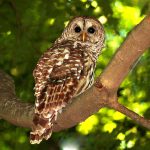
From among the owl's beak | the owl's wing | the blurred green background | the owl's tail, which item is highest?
the owl's wing

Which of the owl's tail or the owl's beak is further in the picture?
the owl's beak

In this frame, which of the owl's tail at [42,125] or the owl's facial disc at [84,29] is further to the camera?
the owl's facial disc at [84,29]

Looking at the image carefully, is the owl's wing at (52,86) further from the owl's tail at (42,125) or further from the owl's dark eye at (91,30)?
the owl's dark eye at (91,30)

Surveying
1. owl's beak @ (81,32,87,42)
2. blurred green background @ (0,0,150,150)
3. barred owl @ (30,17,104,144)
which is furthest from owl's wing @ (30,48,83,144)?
blurred green background @ (0,0,150,150)

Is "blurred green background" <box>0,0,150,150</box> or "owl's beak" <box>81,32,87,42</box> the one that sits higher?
"owl's beak" <box>81,32,87,42</box>

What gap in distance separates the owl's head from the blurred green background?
13cm

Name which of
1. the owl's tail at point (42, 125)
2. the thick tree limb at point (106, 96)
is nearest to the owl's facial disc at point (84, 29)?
the thick tree limb at point (106, 96)

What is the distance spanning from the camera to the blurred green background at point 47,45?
4.15m

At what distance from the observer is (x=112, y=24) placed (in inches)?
181

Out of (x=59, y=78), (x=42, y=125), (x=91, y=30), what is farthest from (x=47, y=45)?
(x=42, y=125)

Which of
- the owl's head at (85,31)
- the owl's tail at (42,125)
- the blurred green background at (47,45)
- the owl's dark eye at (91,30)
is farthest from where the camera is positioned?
the owl's dark eye at (91,30)

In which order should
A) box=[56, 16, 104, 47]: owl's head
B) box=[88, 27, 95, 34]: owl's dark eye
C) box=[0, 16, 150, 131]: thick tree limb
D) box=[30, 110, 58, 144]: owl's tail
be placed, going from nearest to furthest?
box=[0, 16, 150, 131]: thick tree limb < box=[30, 110, 58, 144]: owl's tail < box=[56, 16, 104, 47]: owl's head < box=[88, 27, 95, 34]: owl's dark eye

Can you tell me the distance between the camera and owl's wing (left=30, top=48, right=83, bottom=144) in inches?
121

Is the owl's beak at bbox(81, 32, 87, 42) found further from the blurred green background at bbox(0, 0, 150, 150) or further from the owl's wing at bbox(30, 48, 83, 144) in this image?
the owl's wing at bbox(30, 48, 83, 144)
